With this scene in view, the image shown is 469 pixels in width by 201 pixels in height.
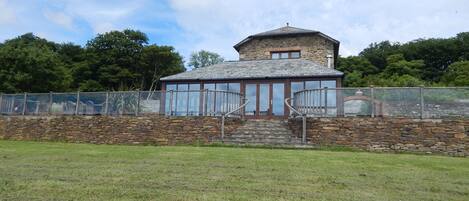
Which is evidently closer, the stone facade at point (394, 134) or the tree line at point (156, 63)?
the stone facade at point (394, 134)

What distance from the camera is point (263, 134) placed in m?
14.6

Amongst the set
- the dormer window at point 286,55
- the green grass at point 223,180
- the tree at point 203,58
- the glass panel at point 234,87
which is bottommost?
the green grass at point 223,180

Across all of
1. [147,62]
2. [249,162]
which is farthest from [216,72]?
[147,62]

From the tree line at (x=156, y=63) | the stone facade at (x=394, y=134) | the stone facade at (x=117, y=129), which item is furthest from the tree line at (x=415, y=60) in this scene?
the stone facade at (x=117, y=129)

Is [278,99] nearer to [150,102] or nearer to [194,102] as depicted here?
[194,102]

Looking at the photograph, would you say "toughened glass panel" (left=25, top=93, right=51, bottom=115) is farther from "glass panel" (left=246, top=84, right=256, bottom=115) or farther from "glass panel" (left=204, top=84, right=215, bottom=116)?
"glass panel" (left=246, top=84, right=256, bottom=115)

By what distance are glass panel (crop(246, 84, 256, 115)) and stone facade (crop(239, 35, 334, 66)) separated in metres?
6.35

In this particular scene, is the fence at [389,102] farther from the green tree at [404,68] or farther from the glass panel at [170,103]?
the green tree at [404,68]

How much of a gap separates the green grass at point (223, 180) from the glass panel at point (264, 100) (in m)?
11.1

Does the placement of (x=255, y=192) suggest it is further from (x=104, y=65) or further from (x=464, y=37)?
(x=464, y=37)

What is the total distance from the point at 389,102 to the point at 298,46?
1263 centimetres

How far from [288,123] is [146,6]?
7.77 meters

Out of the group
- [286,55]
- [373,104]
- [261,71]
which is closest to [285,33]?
[286,55]

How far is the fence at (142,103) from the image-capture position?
15914mm
